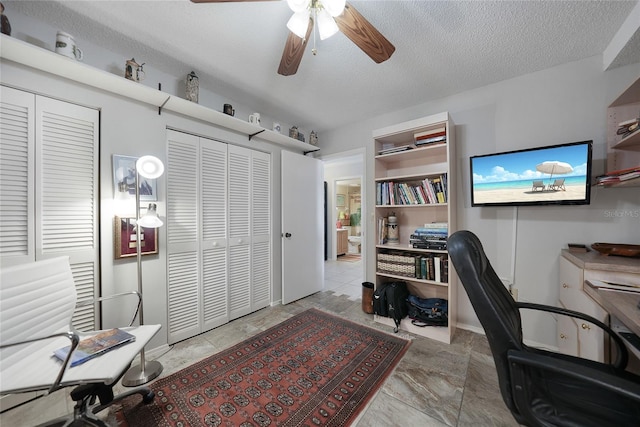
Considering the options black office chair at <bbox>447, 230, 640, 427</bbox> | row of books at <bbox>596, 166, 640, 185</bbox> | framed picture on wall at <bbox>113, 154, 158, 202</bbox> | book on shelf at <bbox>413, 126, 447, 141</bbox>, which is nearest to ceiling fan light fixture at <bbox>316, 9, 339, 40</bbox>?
black office chair at <bbox>447, 230, 640, 427</bbox>

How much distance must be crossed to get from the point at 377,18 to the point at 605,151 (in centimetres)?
210

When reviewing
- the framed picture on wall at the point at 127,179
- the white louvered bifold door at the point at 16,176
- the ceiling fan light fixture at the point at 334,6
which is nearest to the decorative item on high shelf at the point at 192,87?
the framed picture on wall at the point at 127,179

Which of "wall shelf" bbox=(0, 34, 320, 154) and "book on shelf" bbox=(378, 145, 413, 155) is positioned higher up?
"wall shelf" bbox=(0, 34, 320, 154)

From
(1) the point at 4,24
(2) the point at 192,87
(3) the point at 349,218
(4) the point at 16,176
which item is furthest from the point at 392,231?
(3) the point at 349,218

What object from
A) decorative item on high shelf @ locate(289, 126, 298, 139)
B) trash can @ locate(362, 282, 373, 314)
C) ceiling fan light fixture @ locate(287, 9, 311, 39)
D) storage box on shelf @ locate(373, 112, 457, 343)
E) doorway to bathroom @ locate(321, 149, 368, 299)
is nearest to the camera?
ceiling fan light fixture @ locate(287, 9, 311, 39)

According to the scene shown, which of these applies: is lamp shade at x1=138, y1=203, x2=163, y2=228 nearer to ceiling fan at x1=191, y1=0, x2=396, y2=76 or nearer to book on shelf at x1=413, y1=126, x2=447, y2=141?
ceiling fan at x1=191, y1=0, x2=396, y2=76

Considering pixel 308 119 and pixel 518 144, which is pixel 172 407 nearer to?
pixel 308 119

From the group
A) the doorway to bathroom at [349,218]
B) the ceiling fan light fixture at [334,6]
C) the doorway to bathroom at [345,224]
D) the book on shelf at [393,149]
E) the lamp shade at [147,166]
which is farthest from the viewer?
the doorway to bathroom at [349,218]

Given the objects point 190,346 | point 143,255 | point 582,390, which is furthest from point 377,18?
point 190,346

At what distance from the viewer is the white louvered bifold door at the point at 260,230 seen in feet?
9.25

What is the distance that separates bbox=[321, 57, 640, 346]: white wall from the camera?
6.03ft

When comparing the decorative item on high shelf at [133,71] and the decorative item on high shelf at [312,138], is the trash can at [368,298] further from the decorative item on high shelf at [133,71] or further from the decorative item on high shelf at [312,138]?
the decorative item on high shelf at [133,71]

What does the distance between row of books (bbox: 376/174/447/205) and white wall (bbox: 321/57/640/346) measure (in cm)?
31

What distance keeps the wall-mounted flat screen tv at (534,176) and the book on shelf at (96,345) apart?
300 cm
